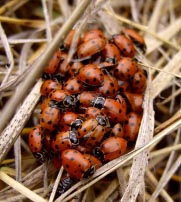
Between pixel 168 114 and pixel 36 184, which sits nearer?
pixel 36 184

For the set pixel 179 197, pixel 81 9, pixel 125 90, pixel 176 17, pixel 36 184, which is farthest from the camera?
pixel 176 17

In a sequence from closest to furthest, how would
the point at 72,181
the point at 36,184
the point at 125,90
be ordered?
the point at 72,181 < the point at 36,184 < the point at 125,90

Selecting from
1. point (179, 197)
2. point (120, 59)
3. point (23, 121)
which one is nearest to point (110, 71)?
point (120, 59)

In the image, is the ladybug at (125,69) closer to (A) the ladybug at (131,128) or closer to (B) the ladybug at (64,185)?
(A) the ladybug at (131,128)

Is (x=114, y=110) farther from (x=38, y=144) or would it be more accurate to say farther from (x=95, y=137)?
(x=38, y=144)

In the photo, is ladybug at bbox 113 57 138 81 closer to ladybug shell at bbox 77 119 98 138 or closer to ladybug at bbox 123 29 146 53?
ladybug at bbox 123 29 146 53

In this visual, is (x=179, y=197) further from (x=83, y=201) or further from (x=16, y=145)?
(x=16, y=145)

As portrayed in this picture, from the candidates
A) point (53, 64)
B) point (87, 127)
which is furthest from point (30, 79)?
point (53, 64)
